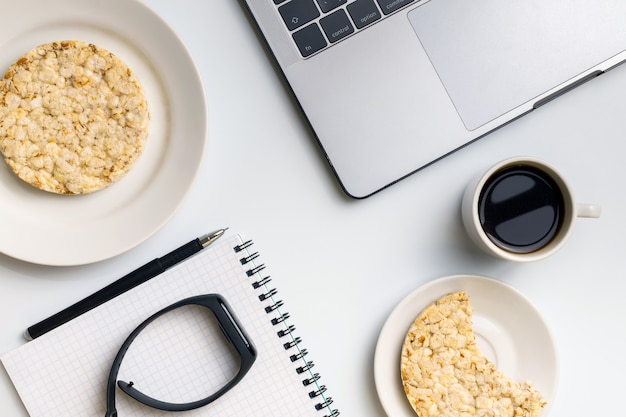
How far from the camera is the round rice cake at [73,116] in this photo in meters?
0.84

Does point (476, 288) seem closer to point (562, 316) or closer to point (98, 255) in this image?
point (562, 316)

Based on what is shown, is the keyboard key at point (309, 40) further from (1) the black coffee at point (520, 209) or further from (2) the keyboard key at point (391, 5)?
(1) the black coffee at point (520, 209)

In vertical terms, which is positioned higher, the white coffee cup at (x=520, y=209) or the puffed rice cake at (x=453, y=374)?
the white coffee cup at (x=520, y=209)

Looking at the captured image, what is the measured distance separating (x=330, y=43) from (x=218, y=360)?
0.43m

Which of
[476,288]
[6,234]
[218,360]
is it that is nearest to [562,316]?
[476,288]

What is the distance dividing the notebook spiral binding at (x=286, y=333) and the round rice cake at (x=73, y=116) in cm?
20

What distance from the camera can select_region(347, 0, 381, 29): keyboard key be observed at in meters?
0.86

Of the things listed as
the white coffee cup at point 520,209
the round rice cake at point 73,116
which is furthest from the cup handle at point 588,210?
the round rice cake at point 73,116

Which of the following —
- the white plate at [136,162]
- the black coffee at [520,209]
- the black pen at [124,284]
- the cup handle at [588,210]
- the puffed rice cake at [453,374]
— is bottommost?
the puffed rice cake at [453,374]

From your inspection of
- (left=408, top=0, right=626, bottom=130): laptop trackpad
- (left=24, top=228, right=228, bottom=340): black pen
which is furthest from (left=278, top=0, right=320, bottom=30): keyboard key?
(left=24, top=228, right=228, bottom=340): black pen

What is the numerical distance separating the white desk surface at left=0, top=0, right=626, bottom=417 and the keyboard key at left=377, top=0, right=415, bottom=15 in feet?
0.52

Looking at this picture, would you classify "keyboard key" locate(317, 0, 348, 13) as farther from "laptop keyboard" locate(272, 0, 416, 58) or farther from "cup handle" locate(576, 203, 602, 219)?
"cup handle" locate(576, 203, 602, 219)

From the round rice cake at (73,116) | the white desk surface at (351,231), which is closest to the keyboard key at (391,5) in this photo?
the white desk surface at (351,231)

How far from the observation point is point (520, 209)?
Answer: 884 millimetres
